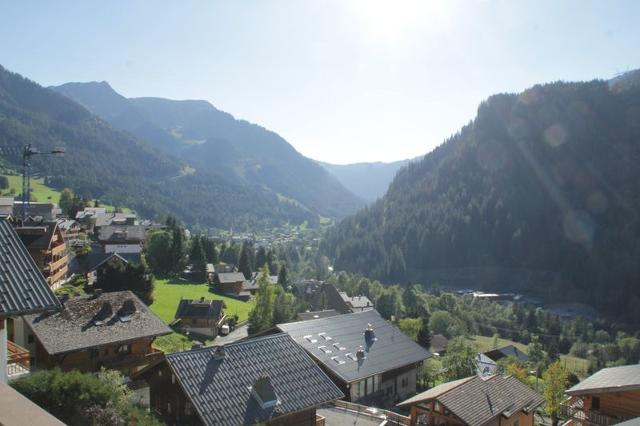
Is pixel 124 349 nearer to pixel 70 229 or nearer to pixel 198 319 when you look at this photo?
pixel 198 319

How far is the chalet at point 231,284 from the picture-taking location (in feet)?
252

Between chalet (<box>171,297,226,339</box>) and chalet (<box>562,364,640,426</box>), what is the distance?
3635 centimetres

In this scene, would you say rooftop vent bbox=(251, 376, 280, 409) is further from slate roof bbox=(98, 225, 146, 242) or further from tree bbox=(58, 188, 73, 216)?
tree bbox=(58, 188, 73, 216)

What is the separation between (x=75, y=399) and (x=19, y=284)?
472 cm

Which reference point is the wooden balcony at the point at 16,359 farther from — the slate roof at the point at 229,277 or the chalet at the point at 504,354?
the chalet at the point at 504,354

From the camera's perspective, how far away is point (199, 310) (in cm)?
5325

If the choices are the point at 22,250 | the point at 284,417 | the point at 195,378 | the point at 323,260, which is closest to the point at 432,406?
the point at 284,417

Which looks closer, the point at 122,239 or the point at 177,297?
the point at 177,297

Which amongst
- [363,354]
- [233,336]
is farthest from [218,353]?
[233,336]

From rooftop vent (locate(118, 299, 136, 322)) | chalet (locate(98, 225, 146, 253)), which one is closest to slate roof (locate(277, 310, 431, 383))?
rooftop vent (locate(118, 299, 136, 322))

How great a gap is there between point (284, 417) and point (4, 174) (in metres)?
179

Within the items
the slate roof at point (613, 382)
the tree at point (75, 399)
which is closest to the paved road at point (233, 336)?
the slate roof at point (613, 382)

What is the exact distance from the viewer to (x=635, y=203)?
645ft

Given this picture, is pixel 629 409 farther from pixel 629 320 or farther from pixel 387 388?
pixel 629 320
